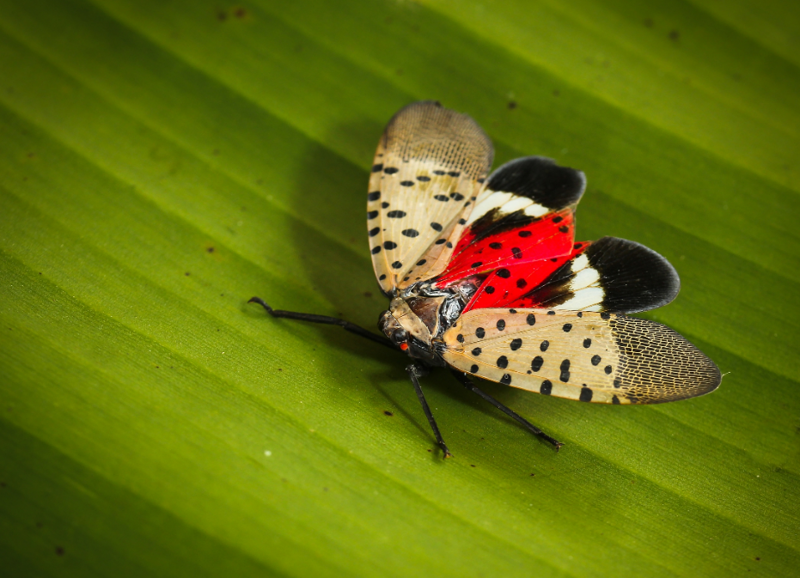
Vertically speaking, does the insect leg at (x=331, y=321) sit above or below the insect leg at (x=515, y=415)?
below

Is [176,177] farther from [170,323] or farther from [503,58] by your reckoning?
[503,58]

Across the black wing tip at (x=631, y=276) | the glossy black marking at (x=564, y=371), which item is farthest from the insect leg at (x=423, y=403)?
the black wing tip at (x=631, y=276)

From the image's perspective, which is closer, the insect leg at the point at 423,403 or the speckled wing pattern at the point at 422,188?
the insect leg at the point at 423,403

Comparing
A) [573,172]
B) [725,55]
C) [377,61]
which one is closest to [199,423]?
[573,172]

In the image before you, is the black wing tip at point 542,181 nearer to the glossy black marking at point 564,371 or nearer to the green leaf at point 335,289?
the green leaf at point 335,289

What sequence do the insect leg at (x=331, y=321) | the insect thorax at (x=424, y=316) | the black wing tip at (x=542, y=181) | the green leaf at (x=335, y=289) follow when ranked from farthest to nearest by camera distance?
the black wing tip at (x=542, y=181) → the insect leg at (x=331, y=321) → the insect thorax at (x=424, y=316) → the green leaf at (x=335, y=289)

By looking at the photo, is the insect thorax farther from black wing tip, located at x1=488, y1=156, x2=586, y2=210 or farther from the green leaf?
black wing tip, located at x1=488, y1=156, x2=586, y2=210

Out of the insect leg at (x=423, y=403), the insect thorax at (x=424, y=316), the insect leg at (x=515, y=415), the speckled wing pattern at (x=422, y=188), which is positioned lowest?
the insect leg at (x=423, y=403)

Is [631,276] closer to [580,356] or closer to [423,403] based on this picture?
[580,356]
